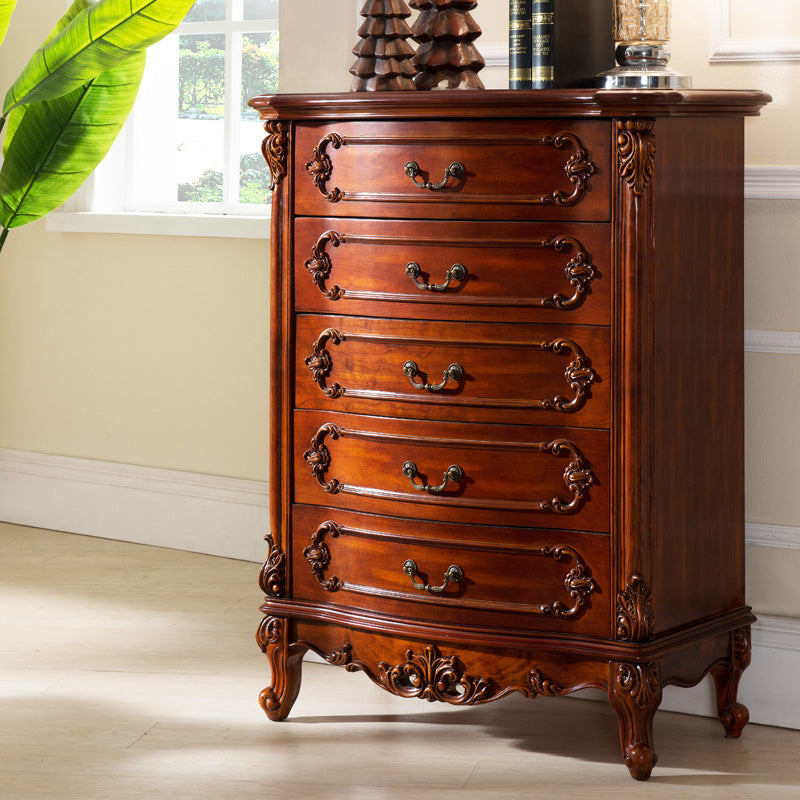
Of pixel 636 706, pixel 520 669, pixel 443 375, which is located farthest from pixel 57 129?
pixel 636 706

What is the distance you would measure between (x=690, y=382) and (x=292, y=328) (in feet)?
2.22

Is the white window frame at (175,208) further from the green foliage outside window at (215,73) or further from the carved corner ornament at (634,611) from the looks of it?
the carved corner ornament at (634,611)

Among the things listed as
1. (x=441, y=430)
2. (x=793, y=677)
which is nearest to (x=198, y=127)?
(x=441, y=430)

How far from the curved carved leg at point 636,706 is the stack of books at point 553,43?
3.21 feet

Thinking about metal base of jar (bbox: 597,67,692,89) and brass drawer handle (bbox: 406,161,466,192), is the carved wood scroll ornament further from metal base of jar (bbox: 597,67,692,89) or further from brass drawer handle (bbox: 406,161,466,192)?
metal base of jar (bbox: 597,67,692,89)

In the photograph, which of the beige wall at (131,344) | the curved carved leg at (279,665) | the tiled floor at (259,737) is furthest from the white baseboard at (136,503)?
the curved carved leg at (279,665)

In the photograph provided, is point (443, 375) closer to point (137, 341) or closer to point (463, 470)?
point (463, 470)

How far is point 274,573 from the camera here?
225cm

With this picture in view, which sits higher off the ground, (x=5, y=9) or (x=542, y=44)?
(x=5, y=9)

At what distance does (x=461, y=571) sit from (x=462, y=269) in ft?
1.60

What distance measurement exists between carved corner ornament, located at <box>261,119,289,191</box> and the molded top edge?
18 mm

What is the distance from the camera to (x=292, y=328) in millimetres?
2186

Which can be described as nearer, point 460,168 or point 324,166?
point 460,168

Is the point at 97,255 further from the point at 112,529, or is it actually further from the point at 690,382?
the point at 690,382
